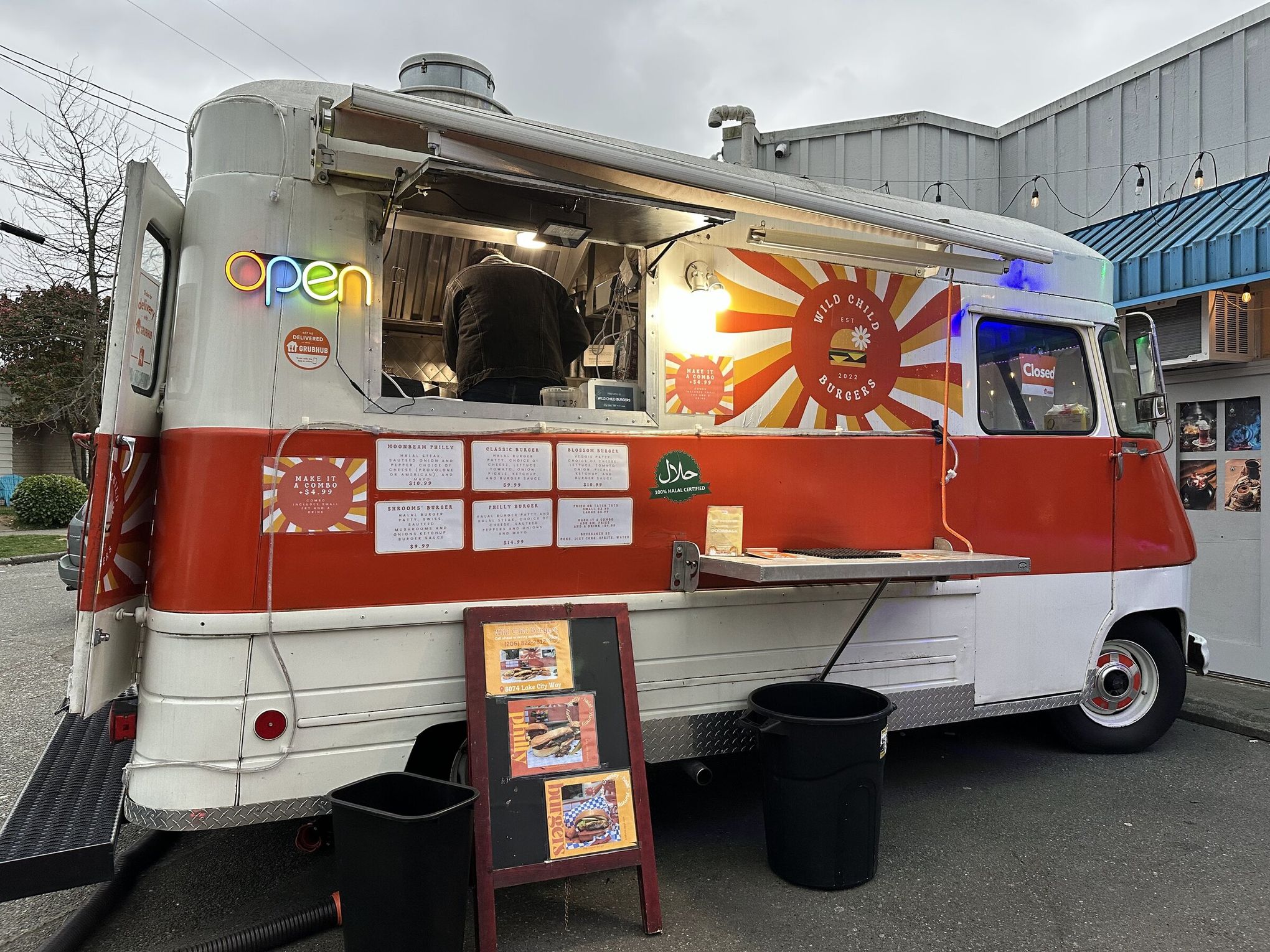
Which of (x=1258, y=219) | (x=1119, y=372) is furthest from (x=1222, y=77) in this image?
(x=1119, y=372)

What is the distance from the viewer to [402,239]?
16.1 ft

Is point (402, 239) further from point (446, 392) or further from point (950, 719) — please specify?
point (950, 719)

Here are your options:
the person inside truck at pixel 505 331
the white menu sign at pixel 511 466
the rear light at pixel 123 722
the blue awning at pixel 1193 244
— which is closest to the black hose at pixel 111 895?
the rear light at pixel 123 722

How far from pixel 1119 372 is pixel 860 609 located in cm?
218

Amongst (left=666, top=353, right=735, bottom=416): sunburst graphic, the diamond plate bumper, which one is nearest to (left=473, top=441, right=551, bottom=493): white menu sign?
(left=666, top=353, right=735, bottom=416): sunburst graphic

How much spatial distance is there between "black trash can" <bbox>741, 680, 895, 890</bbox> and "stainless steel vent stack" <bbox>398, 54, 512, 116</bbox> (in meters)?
2.71

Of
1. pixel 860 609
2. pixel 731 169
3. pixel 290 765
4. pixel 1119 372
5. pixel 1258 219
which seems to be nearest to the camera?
pixel 290 765

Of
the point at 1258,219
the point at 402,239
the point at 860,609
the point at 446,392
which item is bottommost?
the point at 860,609

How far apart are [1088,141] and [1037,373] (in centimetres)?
493

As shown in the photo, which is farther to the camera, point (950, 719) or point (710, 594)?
point (950, 719)

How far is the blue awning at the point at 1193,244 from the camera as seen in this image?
5.46 metres

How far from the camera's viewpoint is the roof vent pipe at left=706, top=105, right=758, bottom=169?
471 centimetres

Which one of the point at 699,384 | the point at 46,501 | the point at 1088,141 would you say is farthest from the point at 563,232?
the point at 46,501

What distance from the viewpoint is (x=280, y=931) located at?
2768mm
